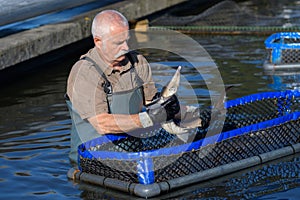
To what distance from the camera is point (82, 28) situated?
12.2 m

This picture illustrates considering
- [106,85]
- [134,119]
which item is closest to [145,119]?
[134,119]

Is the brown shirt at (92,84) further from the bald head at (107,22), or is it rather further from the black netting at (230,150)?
the black netting at (230,150)

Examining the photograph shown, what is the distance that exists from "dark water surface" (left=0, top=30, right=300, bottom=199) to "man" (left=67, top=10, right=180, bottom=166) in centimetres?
62

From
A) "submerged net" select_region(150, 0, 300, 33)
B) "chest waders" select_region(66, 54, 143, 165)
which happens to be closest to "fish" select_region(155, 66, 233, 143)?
"chest waders" select_region(66, 54, 143, 165)

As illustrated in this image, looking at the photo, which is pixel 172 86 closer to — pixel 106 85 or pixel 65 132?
pixel 106 85

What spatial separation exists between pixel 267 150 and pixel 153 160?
58.2 inches

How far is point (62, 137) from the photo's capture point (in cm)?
Answer: 751

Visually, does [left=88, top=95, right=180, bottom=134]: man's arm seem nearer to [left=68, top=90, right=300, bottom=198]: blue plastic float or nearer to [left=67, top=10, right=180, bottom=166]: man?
[left=67, top=10, right=180, bottom=166]: man

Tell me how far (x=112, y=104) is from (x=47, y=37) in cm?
541

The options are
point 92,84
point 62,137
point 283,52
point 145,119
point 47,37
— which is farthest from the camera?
point 47,37

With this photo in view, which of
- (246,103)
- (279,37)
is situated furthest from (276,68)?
(246,103)

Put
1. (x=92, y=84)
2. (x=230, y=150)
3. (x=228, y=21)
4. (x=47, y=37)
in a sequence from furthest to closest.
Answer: (x=228, y=21), (x=47, y=37), (x=230, y=150), (x=92, y=84)

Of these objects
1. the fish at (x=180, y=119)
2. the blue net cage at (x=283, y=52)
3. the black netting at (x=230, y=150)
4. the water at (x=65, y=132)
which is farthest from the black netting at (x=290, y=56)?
the fish at (x=180, y=119)

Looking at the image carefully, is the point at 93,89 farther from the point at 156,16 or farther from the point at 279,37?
the point at 156,16
